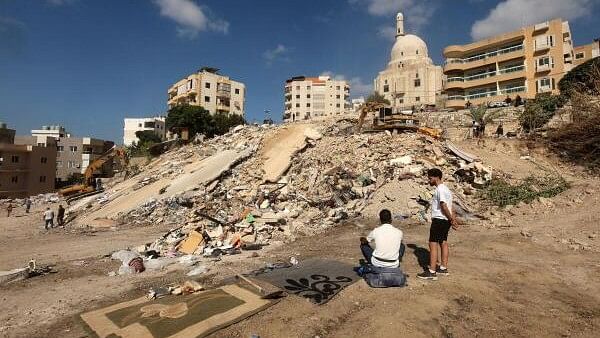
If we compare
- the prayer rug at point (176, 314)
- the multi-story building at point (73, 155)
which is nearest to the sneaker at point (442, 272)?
the prayer rug at point (176, 314)

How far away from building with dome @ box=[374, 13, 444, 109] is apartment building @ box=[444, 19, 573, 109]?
20299 mm

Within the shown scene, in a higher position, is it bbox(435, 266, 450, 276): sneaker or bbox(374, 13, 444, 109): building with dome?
bbox(374, 13, 444, 109): building with dome

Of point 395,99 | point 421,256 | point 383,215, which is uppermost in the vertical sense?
point 395,99

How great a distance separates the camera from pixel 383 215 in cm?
468

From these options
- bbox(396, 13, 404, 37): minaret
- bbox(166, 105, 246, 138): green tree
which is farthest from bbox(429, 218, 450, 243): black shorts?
bbox(396, 13, 404, 37): minaret

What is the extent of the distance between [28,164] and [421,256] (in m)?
44.3

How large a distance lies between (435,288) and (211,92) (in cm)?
5796

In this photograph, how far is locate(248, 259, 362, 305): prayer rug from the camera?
4551 mm

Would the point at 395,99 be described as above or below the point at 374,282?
above

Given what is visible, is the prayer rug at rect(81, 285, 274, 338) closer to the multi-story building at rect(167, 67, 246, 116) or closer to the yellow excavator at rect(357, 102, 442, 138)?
the yellow excavator at rect(357, 102, 442, 138)

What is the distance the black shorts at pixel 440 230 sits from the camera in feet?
15.9

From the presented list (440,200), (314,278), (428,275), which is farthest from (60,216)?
(440,200)

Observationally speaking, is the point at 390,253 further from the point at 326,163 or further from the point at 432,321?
the point at 326,163

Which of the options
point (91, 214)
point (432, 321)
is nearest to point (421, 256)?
point (432, 321)
